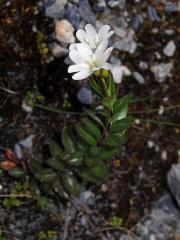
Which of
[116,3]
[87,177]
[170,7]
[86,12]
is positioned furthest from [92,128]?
[170,7]

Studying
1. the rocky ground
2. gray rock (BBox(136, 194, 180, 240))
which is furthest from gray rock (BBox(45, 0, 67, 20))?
gray rock (BBox(136, 194, 180, 240))

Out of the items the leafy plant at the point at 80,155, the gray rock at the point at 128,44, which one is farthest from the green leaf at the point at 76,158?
the gray rock at the point at 128,44

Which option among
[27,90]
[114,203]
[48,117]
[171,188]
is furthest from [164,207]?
[27,90]

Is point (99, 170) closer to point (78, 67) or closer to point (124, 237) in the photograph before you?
point (124, 237)

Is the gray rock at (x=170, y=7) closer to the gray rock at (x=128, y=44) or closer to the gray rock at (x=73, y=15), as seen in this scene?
the gray rock at (x=128, y=44)

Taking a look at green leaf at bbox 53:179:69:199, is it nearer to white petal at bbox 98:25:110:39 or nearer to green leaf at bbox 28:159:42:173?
green leaf at bbox 28:159:42:173

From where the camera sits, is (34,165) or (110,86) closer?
(110,86)

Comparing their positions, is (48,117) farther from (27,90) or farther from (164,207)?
(164,207)
